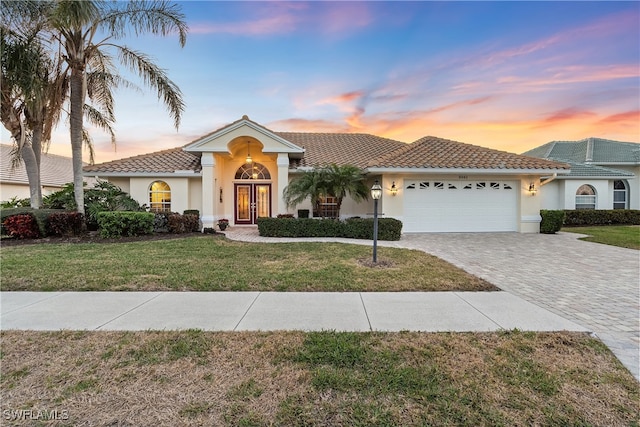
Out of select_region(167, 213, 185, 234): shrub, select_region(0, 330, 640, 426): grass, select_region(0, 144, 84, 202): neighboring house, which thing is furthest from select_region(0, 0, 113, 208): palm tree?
select_region(0, 330, 640, 426): grass

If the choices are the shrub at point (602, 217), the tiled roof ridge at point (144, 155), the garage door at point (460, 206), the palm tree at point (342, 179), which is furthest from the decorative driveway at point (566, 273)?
the tiled roof ridge at point (144, 155)

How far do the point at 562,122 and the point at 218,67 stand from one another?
705 inches

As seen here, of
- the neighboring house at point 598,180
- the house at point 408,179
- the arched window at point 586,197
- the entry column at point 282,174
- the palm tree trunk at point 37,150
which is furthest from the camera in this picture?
the arched window at point 586,197

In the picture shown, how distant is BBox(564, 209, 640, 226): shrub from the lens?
725 inches

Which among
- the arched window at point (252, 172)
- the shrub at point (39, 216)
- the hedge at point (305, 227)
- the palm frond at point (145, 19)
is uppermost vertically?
the palm frond at point (145, 19)

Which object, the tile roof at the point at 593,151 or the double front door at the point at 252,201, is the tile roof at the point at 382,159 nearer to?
the double front door at the point at 252,201

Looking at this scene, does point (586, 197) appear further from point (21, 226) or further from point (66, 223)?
point (21, 226)

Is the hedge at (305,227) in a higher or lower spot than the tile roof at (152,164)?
lower

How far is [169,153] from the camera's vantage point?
1741 centimetres

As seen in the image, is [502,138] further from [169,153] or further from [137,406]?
[137,406]

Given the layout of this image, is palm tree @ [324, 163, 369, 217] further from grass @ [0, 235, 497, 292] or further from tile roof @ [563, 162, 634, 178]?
tile roof @ [563, 162, 634, 178]

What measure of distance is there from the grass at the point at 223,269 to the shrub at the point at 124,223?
167cm

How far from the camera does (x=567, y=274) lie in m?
7.03

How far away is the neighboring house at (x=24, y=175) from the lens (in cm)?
2070
